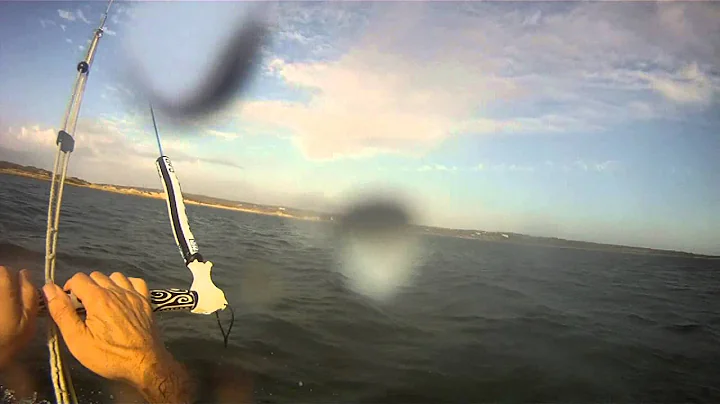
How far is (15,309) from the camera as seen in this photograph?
177 centimetres

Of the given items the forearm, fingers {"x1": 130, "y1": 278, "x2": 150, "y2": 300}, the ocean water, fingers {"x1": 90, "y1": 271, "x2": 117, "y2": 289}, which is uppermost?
fingers {"x1": 90, "y1": 271, "x2": 117, "y2": 289}

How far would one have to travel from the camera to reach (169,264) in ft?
34.7

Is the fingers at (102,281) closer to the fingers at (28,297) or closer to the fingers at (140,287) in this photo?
the fingers at (140,287)

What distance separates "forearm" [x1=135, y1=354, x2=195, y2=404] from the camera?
2.20 meters

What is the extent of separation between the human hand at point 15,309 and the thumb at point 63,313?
0.21ft

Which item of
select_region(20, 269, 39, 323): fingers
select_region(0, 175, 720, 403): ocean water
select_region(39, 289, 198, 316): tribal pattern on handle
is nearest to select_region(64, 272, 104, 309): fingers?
select_region(20, 269, 39, 323): fingers

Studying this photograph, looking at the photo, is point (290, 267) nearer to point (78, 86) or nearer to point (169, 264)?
point (169, 264)

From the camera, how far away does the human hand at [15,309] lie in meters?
1.74

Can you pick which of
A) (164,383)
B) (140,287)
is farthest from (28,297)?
(164,383)

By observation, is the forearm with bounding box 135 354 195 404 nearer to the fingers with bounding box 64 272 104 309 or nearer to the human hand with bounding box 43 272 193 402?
the human hand with bounding box 43 272 193 402

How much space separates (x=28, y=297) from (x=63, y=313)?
0.55 feet

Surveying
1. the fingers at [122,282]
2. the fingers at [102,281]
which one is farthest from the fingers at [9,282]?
the fingers at [122,282]

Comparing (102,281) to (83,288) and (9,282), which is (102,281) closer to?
(83,288)

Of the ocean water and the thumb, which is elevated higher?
the thumb
